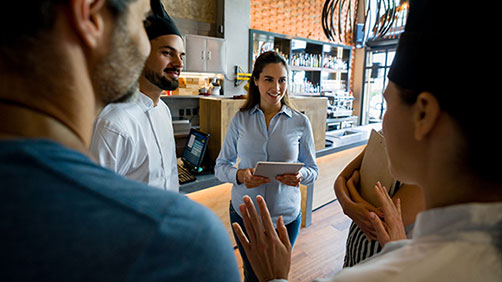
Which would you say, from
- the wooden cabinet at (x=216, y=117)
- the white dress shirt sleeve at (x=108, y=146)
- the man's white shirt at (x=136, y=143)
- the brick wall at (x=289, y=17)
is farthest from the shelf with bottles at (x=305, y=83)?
the white dress shirt sleeve at (x=108, y=146)

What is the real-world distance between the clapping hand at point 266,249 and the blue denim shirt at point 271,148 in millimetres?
1027

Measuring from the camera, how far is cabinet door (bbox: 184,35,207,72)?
530cm

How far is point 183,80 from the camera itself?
18.4 feet

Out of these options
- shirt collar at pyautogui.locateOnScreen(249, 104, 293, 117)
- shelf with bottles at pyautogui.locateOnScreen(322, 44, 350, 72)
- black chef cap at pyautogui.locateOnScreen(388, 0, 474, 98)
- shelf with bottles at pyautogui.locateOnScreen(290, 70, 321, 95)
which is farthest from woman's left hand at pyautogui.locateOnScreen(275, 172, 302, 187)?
shelf with bottles at pyautogui.locateOnScreen(322, 44, 350, 72)

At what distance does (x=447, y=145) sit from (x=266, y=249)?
532mm

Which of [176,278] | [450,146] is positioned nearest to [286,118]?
[450,146]

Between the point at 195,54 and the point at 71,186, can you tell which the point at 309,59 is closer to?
the point at 195,54

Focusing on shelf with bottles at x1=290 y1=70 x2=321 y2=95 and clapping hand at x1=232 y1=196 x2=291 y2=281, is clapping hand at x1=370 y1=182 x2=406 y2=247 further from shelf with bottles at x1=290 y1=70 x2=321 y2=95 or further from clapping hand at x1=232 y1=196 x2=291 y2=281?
shelf with bottles at x1=290 y1=70 x2=321 y2=95

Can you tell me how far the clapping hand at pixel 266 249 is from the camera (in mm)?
794

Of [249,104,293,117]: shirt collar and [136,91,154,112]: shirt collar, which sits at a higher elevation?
[136,91,154,112]: shirt collar

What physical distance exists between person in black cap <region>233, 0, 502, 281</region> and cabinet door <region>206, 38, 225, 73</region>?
5.25m

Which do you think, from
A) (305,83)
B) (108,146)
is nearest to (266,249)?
(108,146)

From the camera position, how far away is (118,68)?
1.59 ft

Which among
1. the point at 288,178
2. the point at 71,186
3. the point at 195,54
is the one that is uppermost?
the point at 195,54
